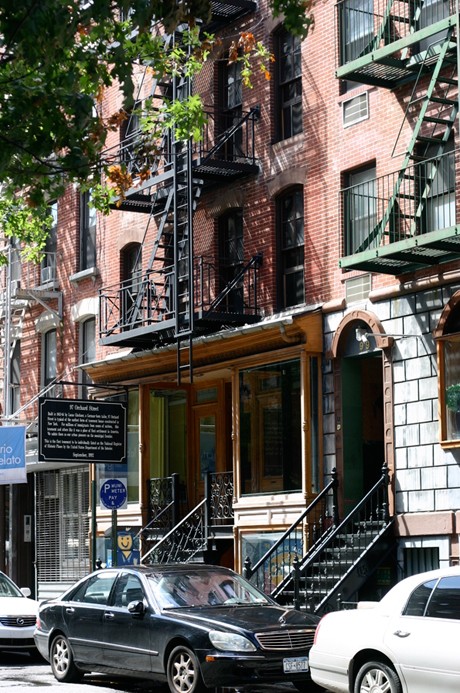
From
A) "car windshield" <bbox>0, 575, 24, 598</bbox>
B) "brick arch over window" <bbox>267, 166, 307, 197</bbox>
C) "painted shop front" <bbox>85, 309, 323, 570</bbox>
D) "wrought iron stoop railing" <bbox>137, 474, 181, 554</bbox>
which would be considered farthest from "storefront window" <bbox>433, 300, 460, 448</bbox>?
"car windshield" <bbox>0, 575, 24, 598</bbox>

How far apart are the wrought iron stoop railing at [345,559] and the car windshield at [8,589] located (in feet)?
14.9

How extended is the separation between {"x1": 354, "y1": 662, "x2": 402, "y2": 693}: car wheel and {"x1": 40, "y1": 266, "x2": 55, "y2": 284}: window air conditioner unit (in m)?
18.7

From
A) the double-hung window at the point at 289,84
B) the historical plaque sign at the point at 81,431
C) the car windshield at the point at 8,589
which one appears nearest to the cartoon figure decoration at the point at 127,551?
the historical plaque sign at the point at 81,431

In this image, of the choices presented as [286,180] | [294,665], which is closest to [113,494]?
[286,180]

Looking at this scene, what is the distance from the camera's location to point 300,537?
70.1 feet

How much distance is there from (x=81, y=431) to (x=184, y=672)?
30.7 feet

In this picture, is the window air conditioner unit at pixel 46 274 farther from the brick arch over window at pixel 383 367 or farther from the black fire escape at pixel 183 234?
the brick arch over window at pixel 383 367

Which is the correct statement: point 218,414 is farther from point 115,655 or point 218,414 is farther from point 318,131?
point 115,655

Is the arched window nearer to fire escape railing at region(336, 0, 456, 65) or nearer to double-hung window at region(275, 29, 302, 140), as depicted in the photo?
double-hung window at region(275, 29, 302, 140)

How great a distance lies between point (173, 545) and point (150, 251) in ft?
19.8

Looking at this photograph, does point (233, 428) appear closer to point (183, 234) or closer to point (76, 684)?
point (183, 234)

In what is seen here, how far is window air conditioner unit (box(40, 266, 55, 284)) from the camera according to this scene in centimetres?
3038

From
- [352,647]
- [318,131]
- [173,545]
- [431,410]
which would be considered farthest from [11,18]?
[173,545]

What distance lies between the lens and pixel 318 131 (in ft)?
73.2
